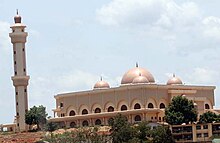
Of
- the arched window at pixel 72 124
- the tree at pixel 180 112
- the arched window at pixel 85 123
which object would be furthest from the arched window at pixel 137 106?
the arched window at pixel 72 124

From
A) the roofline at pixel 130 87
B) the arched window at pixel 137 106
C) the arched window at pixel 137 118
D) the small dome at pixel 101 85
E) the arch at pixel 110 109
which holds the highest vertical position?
the small dome at pixel 101 85

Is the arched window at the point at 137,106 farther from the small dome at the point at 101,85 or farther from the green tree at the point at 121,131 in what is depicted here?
the green tree at the point at 121,131

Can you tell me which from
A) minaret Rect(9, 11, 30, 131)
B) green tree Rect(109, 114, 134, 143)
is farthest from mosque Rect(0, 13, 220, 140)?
green tree Rect(109, 114, 134, 143)

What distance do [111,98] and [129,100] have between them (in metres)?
2.63

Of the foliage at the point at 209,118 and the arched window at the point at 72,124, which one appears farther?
the arched window at the point at 72,124

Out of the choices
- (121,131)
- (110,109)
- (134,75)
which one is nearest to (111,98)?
(110,109)

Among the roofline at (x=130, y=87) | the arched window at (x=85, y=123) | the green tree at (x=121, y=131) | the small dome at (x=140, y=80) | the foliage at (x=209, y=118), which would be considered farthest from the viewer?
the arched window at (x=85, y=123)

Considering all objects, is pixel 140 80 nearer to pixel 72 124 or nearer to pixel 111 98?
pixel 111 98

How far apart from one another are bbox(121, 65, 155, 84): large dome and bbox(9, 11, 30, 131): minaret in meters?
13.3

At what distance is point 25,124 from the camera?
109 m

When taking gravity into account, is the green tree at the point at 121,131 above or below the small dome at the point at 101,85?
below

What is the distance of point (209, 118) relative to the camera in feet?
313

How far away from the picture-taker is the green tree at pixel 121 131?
86312 mm

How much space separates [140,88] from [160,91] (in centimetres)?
306
